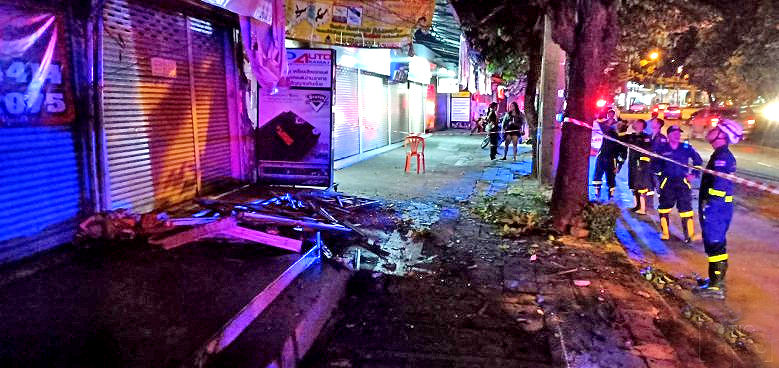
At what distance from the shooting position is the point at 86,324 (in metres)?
3.72

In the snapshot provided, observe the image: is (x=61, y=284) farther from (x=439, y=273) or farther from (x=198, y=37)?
(x=198, y=37)

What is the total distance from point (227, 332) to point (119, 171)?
361cm

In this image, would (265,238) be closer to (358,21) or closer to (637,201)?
(358,21)

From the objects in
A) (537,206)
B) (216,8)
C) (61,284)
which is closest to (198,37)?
(216,8)

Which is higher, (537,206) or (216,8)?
(216,8)

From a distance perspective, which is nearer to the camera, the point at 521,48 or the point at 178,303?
the point at 178,303

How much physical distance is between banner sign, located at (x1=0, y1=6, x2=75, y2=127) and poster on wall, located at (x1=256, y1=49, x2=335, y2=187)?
3.58 m

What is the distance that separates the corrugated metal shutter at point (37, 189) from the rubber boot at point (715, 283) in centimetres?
709

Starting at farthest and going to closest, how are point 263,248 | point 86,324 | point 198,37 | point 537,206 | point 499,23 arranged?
point 499,23 < point 537,206 < point 198,37 < point 263,248 < point 86,324

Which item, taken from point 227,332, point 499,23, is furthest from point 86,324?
point 499,23

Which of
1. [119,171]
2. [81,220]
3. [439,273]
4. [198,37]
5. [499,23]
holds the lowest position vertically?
[439,273]

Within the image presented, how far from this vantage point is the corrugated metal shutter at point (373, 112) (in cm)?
1561

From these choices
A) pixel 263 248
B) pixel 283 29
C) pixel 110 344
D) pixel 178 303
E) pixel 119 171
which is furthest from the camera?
pixel 283 29

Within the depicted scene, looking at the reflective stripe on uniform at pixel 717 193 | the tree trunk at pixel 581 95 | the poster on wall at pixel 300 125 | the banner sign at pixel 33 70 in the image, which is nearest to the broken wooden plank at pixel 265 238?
the banner sign at pixel 33 70
